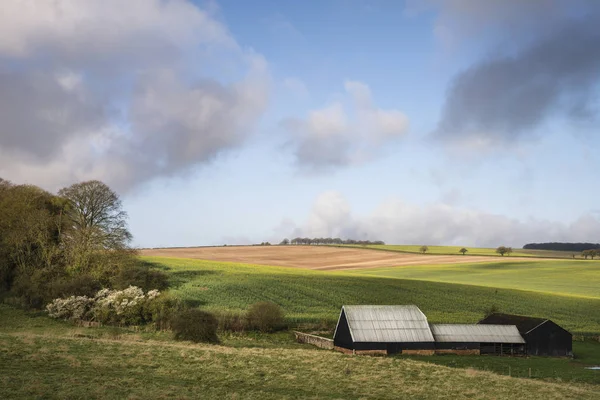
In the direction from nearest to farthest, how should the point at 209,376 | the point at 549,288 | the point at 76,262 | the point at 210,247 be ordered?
the point at 209,376, the point at 76,262, the point at 549,288, the point at 210,247

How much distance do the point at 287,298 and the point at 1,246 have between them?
33294mm

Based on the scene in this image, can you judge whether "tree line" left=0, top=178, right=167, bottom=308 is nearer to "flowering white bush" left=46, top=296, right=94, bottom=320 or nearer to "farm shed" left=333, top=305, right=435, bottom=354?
"flowering white bush" left=46, top=296, right=94, bottom=320

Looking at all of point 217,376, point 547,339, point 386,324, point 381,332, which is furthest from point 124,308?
point 547,339

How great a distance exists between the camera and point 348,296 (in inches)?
2864

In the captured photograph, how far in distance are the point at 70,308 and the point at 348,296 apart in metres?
33.0

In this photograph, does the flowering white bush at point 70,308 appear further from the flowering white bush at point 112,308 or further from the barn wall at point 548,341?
the barn wall at point 548,341

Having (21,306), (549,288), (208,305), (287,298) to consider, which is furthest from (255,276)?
(549,288)

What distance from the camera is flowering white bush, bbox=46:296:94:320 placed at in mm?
55188

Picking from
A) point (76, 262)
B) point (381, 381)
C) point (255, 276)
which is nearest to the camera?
point (381, 381)

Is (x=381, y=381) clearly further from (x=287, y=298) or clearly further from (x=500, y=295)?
(x=500, y=295)

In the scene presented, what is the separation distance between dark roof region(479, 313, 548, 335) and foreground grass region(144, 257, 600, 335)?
15.3 feet

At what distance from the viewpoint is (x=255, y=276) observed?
266 ft

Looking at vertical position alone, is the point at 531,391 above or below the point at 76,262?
below

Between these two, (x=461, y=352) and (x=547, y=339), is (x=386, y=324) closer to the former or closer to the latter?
(x=461, y=352)
